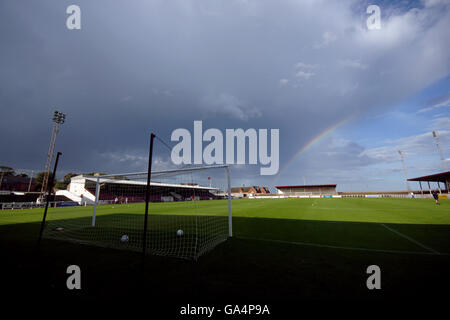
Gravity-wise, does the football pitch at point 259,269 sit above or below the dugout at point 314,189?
below

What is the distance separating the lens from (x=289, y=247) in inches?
203

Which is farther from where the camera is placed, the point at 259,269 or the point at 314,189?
the point at 314,189

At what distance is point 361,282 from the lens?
3088mm

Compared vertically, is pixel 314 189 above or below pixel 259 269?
above

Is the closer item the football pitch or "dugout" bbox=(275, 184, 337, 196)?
the football pitch

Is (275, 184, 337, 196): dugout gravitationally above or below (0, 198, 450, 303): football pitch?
above

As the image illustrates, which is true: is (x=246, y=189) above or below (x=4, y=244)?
above

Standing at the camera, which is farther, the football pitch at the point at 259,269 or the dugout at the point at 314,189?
the dugout at the point at 314,189
